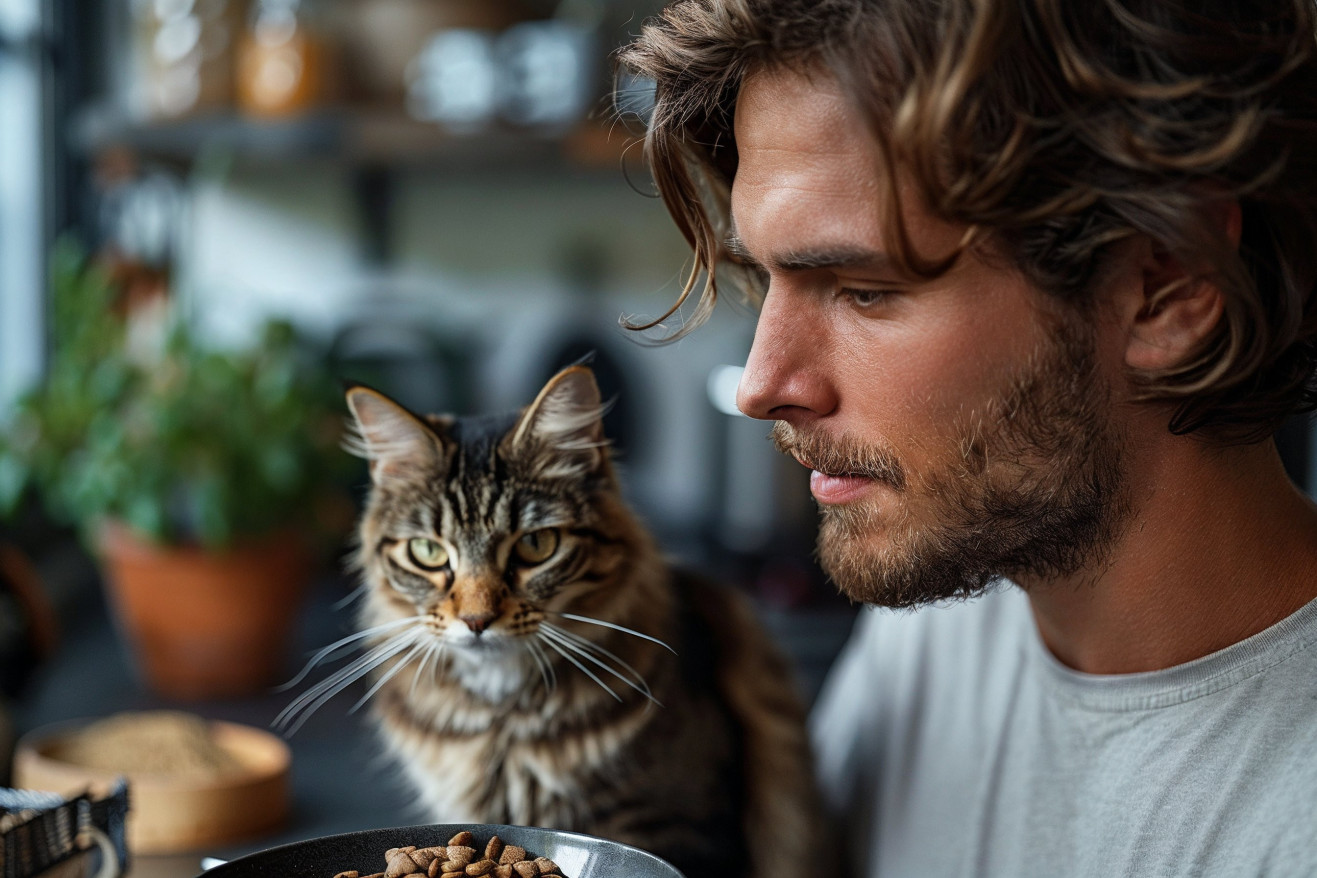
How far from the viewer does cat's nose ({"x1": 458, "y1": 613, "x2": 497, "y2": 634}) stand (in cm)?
101

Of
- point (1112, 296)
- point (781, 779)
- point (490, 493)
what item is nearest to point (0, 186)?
point (490, 493)

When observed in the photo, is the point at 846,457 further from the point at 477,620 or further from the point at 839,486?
the point at 477,620

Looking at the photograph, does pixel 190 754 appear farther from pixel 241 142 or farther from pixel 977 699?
pixel 241 142

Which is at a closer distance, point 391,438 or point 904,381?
point 904,381

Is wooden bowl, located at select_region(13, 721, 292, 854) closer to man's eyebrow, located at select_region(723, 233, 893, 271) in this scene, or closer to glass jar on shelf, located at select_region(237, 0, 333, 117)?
man's eyebrow, located at select_region(723, 233, 893, 271)

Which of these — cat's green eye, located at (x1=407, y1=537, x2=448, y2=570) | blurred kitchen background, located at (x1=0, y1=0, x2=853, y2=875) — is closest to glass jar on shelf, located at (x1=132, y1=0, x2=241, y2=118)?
blurred kitchen background, located at (x1=0, y1=0, x2=853, y2=875)

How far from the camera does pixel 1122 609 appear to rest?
96cm

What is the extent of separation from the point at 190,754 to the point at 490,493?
0.57m

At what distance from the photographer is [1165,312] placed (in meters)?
0.85

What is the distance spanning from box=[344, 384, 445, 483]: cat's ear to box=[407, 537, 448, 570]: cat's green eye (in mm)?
69

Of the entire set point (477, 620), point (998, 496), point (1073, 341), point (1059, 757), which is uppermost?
point (1073, 341)

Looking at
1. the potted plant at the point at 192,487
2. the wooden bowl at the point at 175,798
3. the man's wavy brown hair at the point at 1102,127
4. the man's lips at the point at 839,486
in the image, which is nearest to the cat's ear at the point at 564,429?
the man's lips at the point at 839,486

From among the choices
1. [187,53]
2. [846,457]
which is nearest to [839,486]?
[846,457]

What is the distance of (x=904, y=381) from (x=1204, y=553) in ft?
0.97
